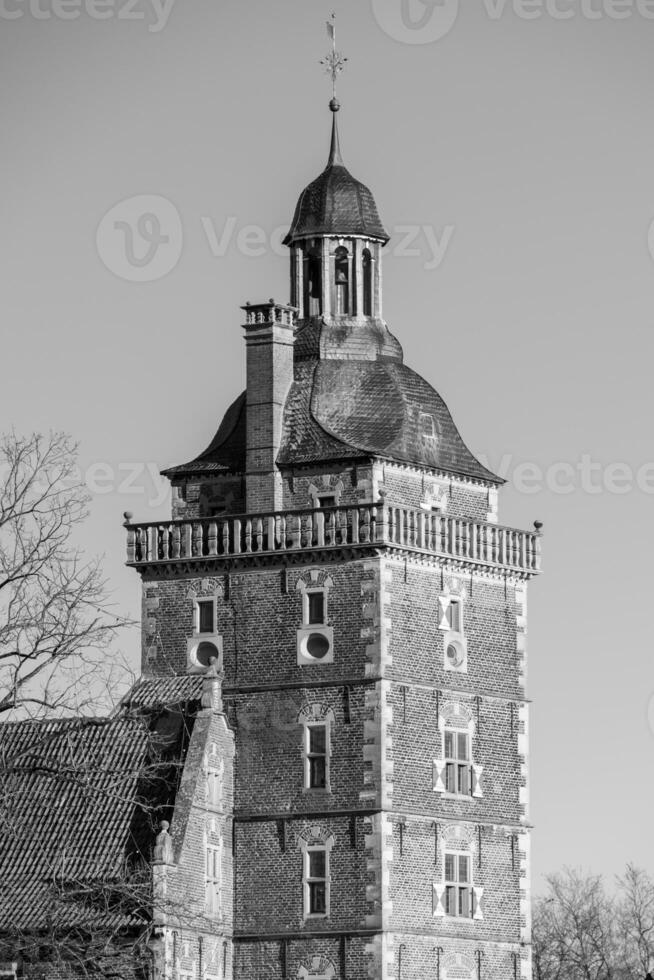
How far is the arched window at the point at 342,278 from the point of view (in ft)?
296

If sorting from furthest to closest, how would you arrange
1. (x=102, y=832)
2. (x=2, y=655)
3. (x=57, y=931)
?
1. (x=102, y=832)
2. (x=57, y=931)
3. (x=2, y=655)

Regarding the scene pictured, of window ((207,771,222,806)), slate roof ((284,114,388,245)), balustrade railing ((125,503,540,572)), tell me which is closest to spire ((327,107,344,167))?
slate roof ((284,114,388,245))

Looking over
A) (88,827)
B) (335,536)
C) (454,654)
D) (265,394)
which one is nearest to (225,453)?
(265,394)

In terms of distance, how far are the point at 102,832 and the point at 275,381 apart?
42.0 ft

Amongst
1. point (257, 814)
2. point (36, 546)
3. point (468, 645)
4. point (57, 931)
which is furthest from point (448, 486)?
point (36, 546)

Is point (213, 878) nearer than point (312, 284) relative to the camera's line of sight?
Yes

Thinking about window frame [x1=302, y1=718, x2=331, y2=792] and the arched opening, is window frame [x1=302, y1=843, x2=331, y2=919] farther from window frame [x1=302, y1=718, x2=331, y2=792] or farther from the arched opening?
the arched opening

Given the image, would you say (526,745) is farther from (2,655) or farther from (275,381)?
(2,655)

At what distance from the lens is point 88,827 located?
277 ft

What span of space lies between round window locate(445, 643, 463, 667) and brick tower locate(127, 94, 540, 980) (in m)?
0.04

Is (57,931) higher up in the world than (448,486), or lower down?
lower down

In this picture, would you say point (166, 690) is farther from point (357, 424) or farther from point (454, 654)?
point (357, 424)

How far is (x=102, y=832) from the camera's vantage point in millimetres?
84312

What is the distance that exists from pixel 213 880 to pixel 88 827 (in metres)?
3.38
